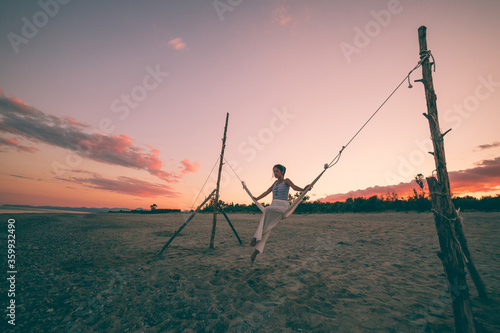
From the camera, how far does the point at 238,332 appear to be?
9.71ft

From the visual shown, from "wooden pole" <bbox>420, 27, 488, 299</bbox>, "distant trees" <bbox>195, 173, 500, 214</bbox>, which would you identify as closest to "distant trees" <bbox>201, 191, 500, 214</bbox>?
"distant trees" <bbox>195, 173, 500, 214</bbox>

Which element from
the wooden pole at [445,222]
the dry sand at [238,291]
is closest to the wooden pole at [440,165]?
the wooden pole at [445,222]

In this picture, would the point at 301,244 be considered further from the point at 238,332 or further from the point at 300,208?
the point at 300,208

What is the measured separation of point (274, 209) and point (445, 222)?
341 cm

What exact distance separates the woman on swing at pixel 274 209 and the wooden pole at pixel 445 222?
3065 mm

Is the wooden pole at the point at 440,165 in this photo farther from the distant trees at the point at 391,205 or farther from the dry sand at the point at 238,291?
the distant trees at the point at 391,205

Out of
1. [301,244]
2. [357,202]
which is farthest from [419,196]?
[301,244]

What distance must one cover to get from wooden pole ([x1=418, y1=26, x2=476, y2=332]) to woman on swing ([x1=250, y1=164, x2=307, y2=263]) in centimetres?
306

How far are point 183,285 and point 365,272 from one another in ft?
16.2

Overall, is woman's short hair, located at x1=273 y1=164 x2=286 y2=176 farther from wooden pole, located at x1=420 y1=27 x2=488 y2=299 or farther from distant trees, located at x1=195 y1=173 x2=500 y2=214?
distant trees, located at x1=195 y1=173 x2=500 y2=214

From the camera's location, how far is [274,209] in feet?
17.8

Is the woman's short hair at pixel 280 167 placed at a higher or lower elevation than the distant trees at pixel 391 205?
higher

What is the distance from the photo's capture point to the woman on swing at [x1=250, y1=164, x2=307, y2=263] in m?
5.33

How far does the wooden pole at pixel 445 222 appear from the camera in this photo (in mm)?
2789
